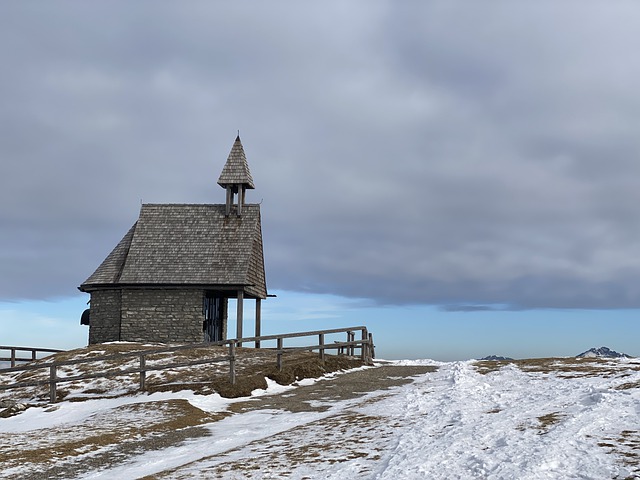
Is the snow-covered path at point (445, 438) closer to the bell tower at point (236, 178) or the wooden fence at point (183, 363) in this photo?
the wooden fence at point (183, 363)

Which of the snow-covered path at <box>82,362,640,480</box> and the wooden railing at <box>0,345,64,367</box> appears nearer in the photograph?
the snow-covered path at <box>82,362,640,480</box>

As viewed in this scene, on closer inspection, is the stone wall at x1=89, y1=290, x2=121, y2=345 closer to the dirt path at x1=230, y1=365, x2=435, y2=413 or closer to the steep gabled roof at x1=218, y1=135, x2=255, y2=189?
the steep gabled roof at x1=218, y1=135, x2=255, y2=189

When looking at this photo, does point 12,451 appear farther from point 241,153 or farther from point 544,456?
point 241,153

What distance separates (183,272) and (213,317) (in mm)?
4695

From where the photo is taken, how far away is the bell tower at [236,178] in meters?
38.2

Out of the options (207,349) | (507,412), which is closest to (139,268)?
(207,349)

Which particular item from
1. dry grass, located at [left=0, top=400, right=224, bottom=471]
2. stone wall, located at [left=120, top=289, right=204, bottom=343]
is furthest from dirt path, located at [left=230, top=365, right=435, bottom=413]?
stone wall, located at [left=120, top=289, right=204, bottom=343]

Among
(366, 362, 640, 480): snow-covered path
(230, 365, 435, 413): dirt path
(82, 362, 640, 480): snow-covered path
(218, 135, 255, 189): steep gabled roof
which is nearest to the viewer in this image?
(366, 362, 640, 480): snow-covered path

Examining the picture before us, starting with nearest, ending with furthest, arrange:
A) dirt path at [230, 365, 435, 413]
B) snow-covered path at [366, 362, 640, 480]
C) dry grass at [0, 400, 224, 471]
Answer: snow-covered path at [366, 362, 640, 480]
dry grass at [0, 400, 224, 471]
dirt path at [230, 365, 435, 413]

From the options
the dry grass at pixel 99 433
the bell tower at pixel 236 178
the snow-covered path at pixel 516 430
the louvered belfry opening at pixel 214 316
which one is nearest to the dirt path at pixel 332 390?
the dry grass at pixel 99 433

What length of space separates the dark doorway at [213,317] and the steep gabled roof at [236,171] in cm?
660

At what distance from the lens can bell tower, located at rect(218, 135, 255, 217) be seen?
38.2 m

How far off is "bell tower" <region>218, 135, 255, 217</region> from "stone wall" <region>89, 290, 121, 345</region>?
801cm

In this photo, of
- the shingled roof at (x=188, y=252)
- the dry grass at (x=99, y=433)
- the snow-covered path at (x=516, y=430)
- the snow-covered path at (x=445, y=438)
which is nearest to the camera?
the snow-covered path at (x=516, y=430)
